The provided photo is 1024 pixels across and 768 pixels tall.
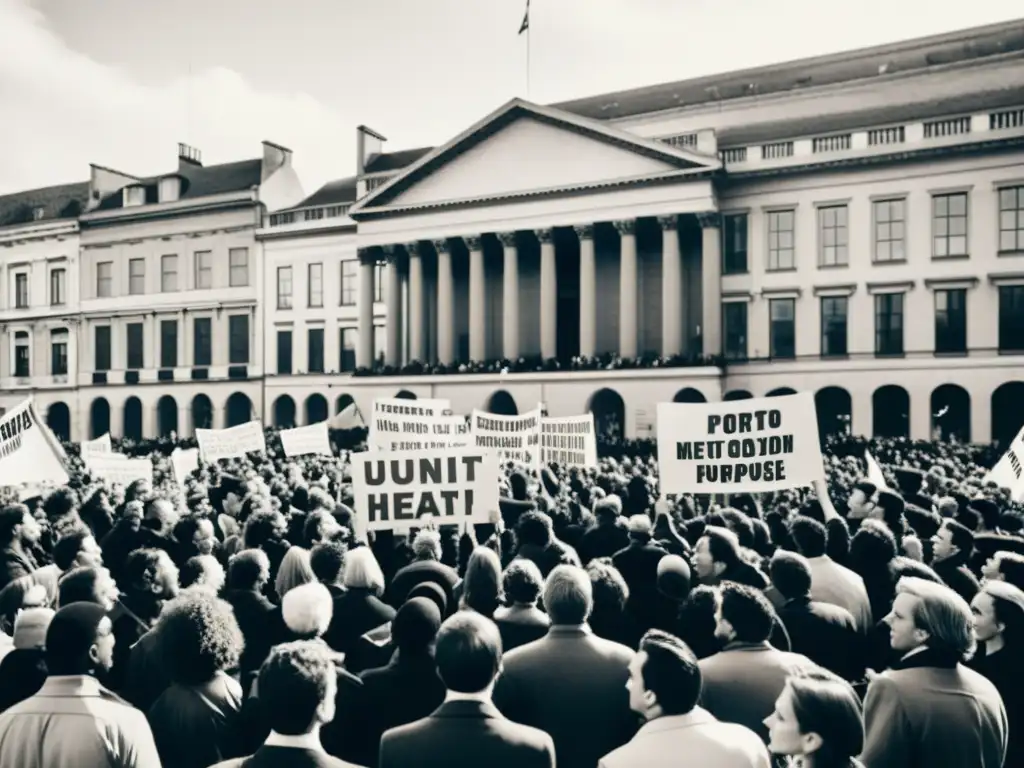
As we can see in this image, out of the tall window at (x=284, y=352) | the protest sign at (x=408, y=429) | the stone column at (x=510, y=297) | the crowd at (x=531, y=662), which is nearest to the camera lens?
the crowd at (x=531, y=662)

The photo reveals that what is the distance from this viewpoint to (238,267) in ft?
183

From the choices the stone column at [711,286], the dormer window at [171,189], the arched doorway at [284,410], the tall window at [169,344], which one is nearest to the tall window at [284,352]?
the arched doorway at [284,410]

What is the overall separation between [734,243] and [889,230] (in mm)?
6103

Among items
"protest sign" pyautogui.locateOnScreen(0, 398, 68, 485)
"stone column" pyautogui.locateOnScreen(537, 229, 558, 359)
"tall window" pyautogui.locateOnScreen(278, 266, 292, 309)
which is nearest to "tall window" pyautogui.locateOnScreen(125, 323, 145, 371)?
"tall window" pyautogui.locateOnScreen(278, 266, 292, 309)

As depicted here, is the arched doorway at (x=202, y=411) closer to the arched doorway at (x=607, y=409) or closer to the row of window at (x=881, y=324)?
the arched doorway at (x=607, y=409)

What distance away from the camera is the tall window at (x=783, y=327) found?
41.4 metres

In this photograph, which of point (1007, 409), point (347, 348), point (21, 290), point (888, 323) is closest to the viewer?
point (1007, 409)

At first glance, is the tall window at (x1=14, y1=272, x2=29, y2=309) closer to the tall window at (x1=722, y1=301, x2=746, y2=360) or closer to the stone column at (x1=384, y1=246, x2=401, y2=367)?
the stone column at (x1=384, y1=246, x2=401, y2=367)

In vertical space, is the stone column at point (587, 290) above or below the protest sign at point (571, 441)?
above

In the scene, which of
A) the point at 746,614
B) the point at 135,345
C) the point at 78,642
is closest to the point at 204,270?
the point at 135,345

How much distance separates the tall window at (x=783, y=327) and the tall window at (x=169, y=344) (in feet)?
110

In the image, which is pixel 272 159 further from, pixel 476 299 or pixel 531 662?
pixel 531 662

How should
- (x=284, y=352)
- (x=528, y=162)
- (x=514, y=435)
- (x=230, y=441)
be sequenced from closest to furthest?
1. (x=514, y=435)
2. (x=230, y=441)
3. (x=528, y=162)
4. (x=284, y=352)

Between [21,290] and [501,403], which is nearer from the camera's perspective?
[501,403]
